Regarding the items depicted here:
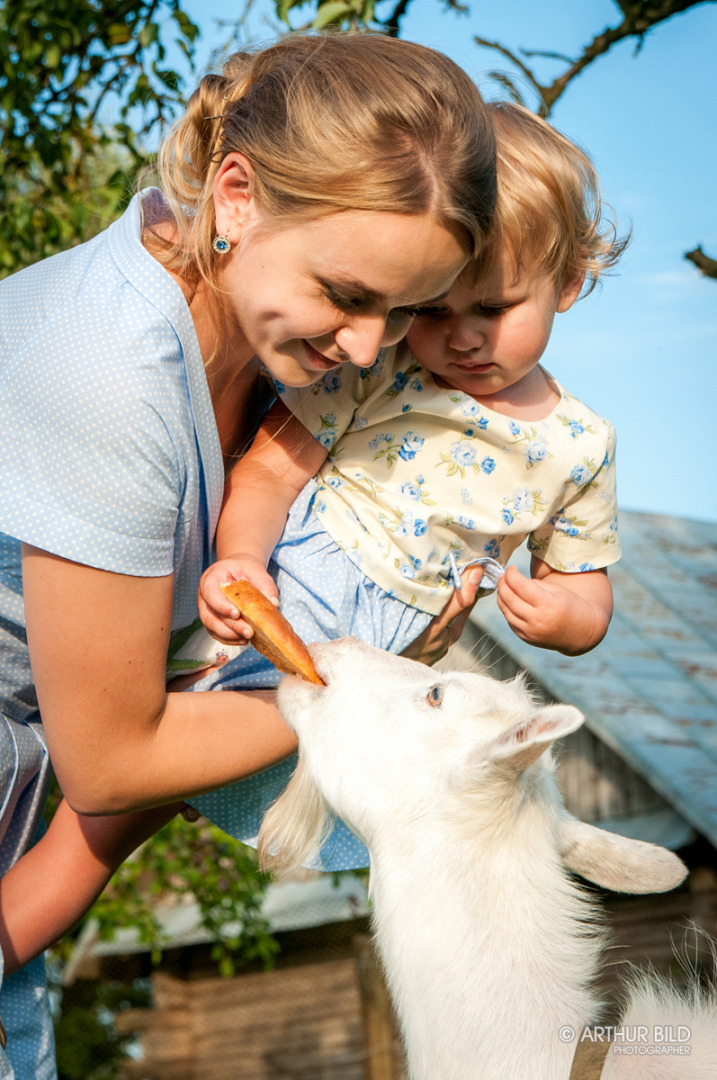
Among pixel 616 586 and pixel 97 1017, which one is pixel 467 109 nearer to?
pixel 616 586

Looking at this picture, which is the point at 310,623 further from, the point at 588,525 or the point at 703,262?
the point at 703,262

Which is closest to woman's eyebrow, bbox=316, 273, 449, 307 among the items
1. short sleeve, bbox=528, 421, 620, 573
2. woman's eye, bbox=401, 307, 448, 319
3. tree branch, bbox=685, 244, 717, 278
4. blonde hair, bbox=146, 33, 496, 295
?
blonde hair, bbox=146, 33, 496, 295

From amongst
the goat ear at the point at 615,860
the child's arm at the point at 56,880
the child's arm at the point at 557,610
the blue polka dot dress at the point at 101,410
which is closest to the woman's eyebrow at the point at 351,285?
the blue polka dot dress at the point at 101,410

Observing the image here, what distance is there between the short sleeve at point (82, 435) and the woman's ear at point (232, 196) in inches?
10.2

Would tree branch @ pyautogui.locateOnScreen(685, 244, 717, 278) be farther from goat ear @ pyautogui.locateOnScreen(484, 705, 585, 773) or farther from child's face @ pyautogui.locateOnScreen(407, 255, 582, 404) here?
goat ear @ pyautogui.locateOnScreen(484, 705, 585, 773)

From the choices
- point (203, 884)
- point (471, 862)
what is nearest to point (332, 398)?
point (471, 862)

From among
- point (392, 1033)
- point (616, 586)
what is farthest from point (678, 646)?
point (392, 1033)

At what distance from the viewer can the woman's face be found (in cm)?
164

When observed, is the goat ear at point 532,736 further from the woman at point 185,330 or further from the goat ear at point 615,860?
the woman at point 185,330

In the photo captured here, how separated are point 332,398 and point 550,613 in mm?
657

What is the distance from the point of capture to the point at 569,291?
7.67 feet

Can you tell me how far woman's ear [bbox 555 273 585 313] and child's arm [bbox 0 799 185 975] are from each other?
146cm

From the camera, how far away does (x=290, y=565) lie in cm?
213

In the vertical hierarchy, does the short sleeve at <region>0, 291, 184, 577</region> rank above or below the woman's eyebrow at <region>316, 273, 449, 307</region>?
below
